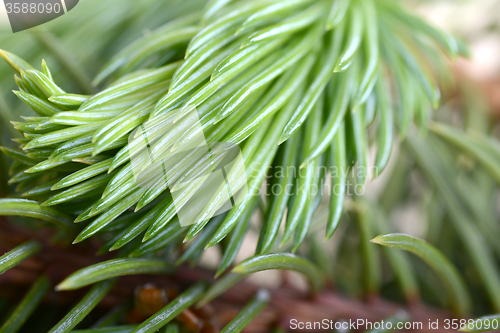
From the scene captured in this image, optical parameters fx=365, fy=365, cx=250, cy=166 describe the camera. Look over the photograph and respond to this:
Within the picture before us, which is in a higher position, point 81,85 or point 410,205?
point 81,85

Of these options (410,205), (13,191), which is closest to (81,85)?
(13,191)

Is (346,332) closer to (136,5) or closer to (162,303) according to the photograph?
(162,303)

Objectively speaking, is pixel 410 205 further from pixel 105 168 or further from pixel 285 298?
pixel 105 168

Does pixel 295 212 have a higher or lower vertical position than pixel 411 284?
higher

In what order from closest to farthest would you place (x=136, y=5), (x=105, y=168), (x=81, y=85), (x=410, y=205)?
(x=105, y=168), (x=81, y=85), (x=136, y=5), (x=410, y=205)

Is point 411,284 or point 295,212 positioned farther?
point 411,284

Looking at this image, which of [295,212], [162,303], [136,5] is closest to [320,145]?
[295,212]

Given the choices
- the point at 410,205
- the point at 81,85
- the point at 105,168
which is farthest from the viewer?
the point at 410,205

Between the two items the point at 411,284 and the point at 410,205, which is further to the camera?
the point at 410,205

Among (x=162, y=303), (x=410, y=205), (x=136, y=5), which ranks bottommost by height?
(x=410, y=205)
